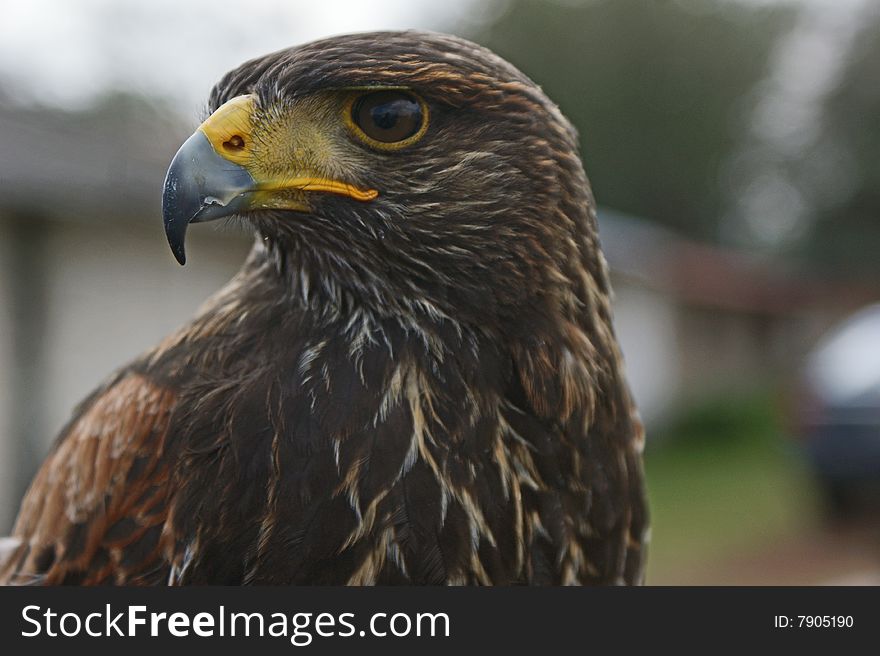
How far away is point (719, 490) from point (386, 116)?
1333cm

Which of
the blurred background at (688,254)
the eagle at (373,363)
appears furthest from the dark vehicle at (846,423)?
the eagle at (373,363)

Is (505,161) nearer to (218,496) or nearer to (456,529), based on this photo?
(456,529)

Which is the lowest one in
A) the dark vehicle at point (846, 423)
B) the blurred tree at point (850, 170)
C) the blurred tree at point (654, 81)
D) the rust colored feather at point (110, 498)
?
the rust colored feather at point (110, 498)

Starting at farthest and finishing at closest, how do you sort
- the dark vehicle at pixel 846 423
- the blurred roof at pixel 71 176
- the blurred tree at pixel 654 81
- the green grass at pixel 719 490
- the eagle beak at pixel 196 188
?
the blurred tree at pixel 654 81 < the green grass at pixel 719 490 < the dark vehicle at pixel 846 423 < the blurred roof at pixel 71 176 < the eagle beak at pixel 196 188

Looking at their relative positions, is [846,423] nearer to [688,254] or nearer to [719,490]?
[719,490]

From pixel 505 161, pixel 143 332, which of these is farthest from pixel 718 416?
pixel 505 161

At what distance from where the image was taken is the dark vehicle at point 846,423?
32.2 ft

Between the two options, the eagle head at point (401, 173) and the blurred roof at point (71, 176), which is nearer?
the eagle head at point (401, 173)

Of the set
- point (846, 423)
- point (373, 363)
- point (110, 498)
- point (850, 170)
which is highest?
point (850, 170)

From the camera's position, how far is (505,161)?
7.47 ft

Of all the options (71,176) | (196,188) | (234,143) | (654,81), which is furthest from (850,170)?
(196,188)

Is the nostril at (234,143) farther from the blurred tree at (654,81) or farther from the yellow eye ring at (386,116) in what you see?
the blurred tree at (654,81)

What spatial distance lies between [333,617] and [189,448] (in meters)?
0.53

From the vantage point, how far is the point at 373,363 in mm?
2234
